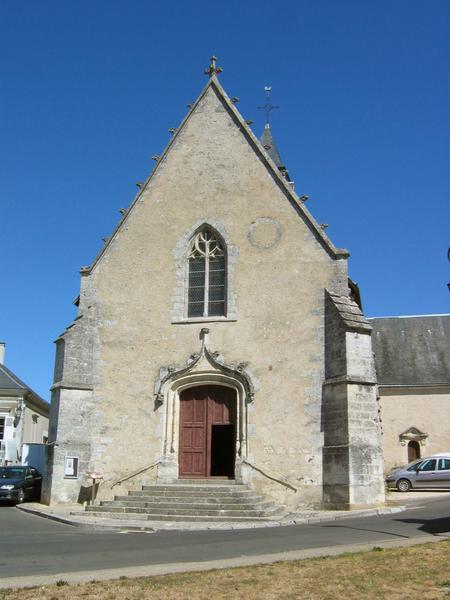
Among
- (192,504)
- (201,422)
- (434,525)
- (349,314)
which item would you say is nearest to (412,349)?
(349,314)

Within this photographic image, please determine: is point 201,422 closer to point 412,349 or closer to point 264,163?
point 264,163

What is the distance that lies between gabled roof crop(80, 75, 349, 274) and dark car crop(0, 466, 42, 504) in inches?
239

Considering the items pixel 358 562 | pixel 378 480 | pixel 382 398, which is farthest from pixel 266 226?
pixel 382 398

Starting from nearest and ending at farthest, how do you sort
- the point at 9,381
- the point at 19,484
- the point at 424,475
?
1. the point at 19,484
2. the point at 424,475
3. the point at 9,381

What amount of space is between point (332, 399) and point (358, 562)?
784 centimetres

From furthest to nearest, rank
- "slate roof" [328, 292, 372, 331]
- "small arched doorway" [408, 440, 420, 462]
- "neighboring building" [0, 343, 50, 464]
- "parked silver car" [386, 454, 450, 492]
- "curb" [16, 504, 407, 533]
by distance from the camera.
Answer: "small arched doorway" [408, 440, 420, 462] → "neighboring building" [0, 343, 50, 464] → "parked silver car" [386, 454, 450, 492] → "slate roof" [328, 292, 372, 331] → "curb" [16, 504, 407, 533]

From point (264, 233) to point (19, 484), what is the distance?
952cm

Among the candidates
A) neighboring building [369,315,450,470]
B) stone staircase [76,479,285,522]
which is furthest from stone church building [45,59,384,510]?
neighboring building [369,315,450,470]

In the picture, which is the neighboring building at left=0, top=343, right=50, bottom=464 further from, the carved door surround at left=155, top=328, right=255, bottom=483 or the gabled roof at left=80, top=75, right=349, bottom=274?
the carved door surround at left=155, top=328, right=255, bottom=483

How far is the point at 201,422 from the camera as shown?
16.2 meters

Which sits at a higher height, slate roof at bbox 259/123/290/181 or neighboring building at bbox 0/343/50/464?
slate roof at bbox 259/123/290/181

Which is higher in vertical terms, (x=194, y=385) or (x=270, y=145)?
(x=270, y=145)

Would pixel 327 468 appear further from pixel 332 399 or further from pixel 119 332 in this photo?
pixel 119 332

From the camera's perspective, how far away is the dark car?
56.1 feet
